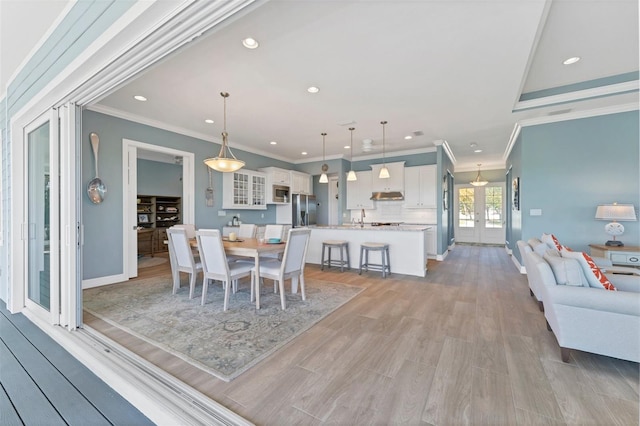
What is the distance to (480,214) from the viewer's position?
31.0ft

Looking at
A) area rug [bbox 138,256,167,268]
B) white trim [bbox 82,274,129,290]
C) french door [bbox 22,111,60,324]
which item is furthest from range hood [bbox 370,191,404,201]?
french door [bbox 22,111,60,324]

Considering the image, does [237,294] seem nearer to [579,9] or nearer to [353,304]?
[353,304]

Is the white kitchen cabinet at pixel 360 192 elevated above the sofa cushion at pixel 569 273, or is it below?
above

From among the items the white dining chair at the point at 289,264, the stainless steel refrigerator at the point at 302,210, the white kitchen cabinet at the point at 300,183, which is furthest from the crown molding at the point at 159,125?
the white dining chair at the point at 289,264

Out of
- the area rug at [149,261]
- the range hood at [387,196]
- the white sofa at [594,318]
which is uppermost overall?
the range hood at [387,196]

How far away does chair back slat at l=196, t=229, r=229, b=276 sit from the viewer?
2936 mm

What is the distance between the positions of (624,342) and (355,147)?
557 centimetres

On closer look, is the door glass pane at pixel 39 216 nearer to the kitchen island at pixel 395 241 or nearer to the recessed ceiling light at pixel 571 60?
the kitchen island at pixel 395 241

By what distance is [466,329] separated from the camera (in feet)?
8.38

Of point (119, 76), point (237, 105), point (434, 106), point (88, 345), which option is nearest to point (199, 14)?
point (119, 76)

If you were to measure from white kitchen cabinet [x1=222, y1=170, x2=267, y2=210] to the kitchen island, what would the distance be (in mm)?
1981

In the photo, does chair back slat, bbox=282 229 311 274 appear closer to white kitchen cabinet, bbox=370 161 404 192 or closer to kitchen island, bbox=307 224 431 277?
kitchen island, bbox=307 224 431 277

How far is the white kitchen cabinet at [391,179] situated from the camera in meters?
6.88

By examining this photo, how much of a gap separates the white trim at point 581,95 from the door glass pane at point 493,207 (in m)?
5.91
